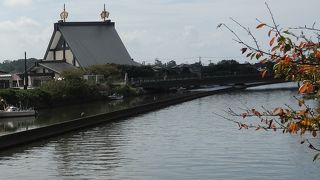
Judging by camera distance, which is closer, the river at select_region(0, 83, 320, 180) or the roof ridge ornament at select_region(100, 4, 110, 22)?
the river at select_region(0, 83, 320, 180)

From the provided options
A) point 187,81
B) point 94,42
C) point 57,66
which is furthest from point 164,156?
point 94,42

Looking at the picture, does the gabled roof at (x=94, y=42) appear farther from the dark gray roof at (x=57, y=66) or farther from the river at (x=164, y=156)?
the river at (x=164, y=156)

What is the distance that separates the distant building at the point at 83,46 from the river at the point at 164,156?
80534mm

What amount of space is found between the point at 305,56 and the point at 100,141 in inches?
1040

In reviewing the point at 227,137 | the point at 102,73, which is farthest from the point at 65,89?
the point at 227,137

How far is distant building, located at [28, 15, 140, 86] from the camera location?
116312 millimetres

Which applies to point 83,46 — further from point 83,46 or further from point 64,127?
point 64,127

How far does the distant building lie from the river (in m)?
80.5

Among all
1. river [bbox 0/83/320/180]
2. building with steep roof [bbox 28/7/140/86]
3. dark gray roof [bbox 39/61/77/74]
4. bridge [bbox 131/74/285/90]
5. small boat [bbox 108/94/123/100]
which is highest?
building with steep roof [bbox 28/7/140/86]

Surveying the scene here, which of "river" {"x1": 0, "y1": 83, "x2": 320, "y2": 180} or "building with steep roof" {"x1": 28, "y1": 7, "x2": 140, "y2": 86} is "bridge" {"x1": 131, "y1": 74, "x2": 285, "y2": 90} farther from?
"river" {"x1": 0, "y1": 83, "x2": 320, "y2": 180}

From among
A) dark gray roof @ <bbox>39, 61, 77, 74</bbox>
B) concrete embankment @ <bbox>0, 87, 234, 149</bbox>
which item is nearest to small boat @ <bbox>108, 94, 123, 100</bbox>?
concrete embankment @ <bbox>0, 87, 234, 149</bbox>

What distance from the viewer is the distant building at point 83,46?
382ft

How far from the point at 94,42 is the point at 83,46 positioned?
4.57 meters

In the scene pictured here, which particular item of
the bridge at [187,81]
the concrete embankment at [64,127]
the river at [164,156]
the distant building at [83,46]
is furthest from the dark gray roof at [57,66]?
the river at [164,156]
